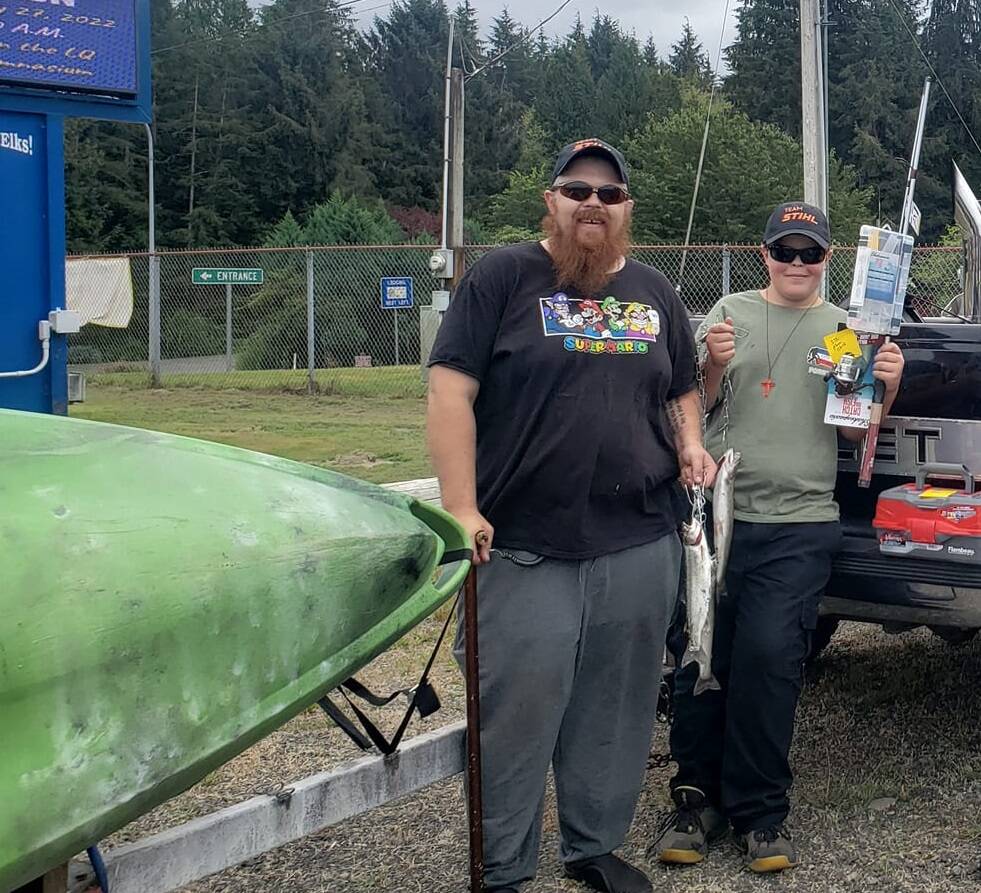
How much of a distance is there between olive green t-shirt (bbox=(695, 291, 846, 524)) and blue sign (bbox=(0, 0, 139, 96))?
3022mm

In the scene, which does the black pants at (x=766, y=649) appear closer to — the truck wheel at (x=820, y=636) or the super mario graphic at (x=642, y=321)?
the super mario graphic at (x=642, y=321)

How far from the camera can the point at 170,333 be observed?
24.1m

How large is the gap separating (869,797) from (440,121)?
61663 mm

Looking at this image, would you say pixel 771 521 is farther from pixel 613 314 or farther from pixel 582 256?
pixel 582 256

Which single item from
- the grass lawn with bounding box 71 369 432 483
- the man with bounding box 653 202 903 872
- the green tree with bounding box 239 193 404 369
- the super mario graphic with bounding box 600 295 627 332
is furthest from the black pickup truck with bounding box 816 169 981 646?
the green tree with bounding box 239 193 404 369

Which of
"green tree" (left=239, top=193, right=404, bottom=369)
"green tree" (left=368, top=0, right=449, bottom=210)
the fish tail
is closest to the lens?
the fish tail

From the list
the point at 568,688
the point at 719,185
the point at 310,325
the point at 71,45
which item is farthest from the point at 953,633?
the point at 719,185

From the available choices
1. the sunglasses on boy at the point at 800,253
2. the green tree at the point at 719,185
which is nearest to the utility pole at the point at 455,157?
Result: the sunglasses on boy at the point at 800,253

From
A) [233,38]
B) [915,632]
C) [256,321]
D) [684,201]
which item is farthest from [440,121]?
[915,632]

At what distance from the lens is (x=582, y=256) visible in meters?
2.90

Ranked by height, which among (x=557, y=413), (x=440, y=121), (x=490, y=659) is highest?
(x=440, y=121)

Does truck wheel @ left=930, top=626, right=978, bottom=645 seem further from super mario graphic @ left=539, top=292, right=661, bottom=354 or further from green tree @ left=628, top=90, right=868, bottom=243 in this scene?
green tree @ left=628, top=90, right=868, bottom=243

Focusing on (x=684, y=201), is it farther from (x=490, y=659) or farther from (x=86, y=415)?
(x=490, y=659)

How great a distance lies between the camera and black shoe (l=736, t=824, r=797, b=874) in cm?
324
